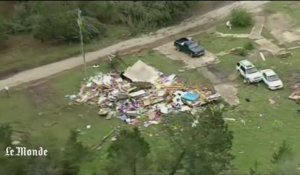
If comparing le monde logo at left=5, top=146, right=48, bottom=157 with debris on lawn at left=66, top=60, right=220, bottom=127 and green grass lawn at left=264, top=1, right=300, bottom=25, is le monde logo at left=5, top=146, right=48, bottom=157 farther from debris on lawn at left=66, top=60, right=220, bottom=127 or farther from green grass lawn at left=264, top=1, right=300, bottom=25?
green grass lawn at left=264, top=1, right=300, bottom=25

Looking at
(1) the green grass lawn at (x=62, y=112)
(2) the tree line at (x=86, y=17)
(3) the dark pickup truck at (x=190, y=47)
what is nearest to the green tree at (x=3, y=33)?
(2) the tree line at (x=86, y=17)

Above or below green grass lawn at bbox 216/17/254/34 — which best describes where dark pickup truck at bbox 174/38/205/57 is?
above

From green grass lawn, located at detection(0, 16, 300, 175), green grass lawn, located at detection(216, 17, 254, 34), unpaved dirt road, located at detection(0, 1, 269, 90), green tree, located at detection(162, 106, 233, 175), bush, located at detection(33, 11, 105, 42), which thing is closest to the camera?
green tree, located at detection(162, 106, 233, 175)

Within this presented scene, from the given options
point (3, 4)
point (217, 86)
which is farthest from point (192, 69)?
point (3, 4)

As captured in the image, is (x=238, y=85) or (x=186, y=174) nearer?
(x=186, y=174)

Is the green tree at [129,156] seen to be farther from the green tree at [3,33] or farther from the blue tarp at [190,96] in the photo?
the green tree at [3,33]

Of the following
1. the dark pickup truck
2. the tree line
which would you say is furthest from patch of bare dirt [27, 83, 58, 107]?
the dark pickup truck

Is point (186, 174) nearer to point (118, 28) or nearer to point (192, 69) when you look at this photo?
point (192, 69)
